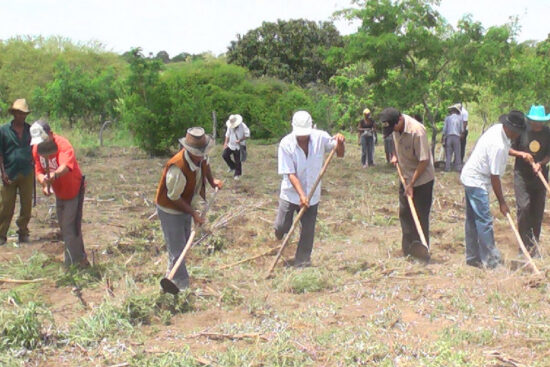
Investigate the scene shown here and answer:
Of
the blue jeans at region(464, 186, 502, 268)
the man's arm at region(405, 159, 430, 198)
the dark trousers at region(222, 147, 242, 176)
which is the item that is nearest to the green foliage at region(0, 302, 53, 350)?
the man's arm at region(405, 159, 430, 198)

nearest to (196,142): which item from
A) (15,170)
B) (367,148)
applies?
(15,170)

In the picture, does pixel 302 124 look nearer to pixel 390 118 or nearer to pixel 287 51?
pixel 390 118

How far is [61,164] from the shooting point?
5.68m

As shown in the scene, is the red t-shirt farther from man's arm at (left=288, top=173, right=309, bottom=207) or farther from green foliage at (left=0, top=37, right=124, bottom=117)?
green foliage at (left=0, top=37, right=124, bottom=117)

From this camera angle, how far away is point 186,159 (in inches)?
195

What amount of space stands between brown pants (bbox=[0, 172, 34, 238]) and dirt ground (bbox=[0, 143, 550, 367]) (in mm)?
311

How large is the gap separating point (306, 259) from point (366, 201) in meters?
4.00

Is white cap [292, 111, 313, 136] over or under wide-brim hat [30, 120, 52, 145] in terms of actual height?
over

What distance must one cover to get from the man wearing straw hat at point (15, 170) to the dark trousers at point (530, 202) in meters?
5.75

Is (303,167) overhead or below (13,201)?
overhead

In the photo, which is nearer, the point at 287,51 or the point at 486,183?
the point at 486,183

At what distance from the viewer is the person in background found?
1489cm

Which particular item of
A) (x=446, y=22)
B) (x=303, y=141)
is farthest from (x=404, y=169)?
(x=446, y=22)

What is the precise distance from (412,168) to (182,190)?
8.44 feet
